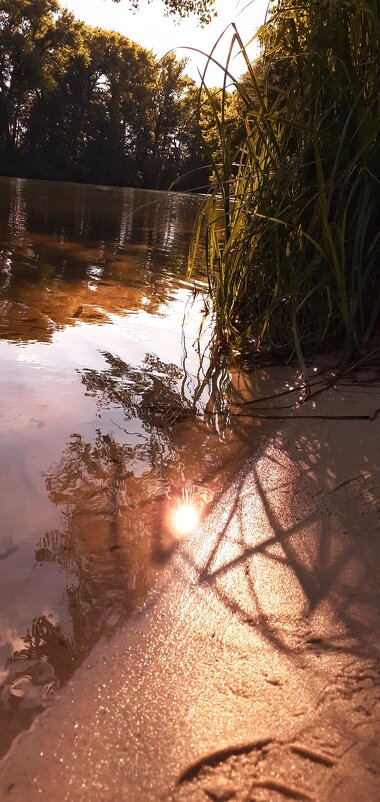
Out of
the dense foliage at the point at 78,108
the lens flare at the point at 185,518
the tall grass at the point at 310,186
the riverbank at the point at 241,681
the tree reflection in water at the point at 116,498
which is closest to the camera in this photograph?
the riverbank at the point at 241,681

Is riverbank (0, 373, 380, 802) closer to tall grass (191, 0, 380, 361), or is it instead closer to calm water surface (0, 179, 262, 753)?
calm water surface (0, 179, 262, 753)

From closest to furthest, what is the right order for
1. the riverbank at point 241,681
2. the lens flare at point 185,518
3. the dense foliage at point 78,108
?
the riverbank at point 241,681 → the lens flare at point 185,518 → the dense foliage at point 78,108

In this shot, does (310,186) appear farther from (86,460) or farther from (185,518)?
(185,518)

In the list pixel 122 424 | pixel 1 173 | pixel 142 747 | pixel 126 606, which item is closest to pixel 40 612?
pixel 126 606

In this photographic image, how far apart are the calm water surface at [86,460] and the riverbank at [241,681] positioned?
0.23 ft

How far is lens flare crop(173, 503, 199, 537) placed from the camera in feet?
4.53

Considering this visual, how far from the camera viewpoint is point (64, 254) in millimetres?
5570

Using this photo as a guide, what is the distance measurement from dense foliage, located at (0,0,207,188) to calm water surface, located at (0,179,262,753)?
33440 mm

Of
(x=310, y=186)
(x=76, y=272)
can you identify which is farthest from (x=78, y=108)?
(x=310, y=186)

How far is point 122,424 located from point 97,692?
113 centimetres

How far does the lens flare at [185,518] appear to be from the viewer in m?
1.38

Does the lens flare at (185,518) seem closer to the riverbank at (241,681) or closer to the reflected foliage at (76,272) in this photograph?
the riverbank at (241,681)

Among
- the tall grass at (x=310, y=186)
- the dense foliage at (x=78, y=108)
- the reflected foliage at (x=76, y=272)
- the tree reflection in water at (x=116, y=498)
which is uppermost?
the dense foliage at (x=78, y=108)

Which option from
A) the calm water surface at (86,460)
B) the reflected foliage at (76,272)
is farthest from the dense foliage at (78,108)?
the calm water surface at (86,460)
